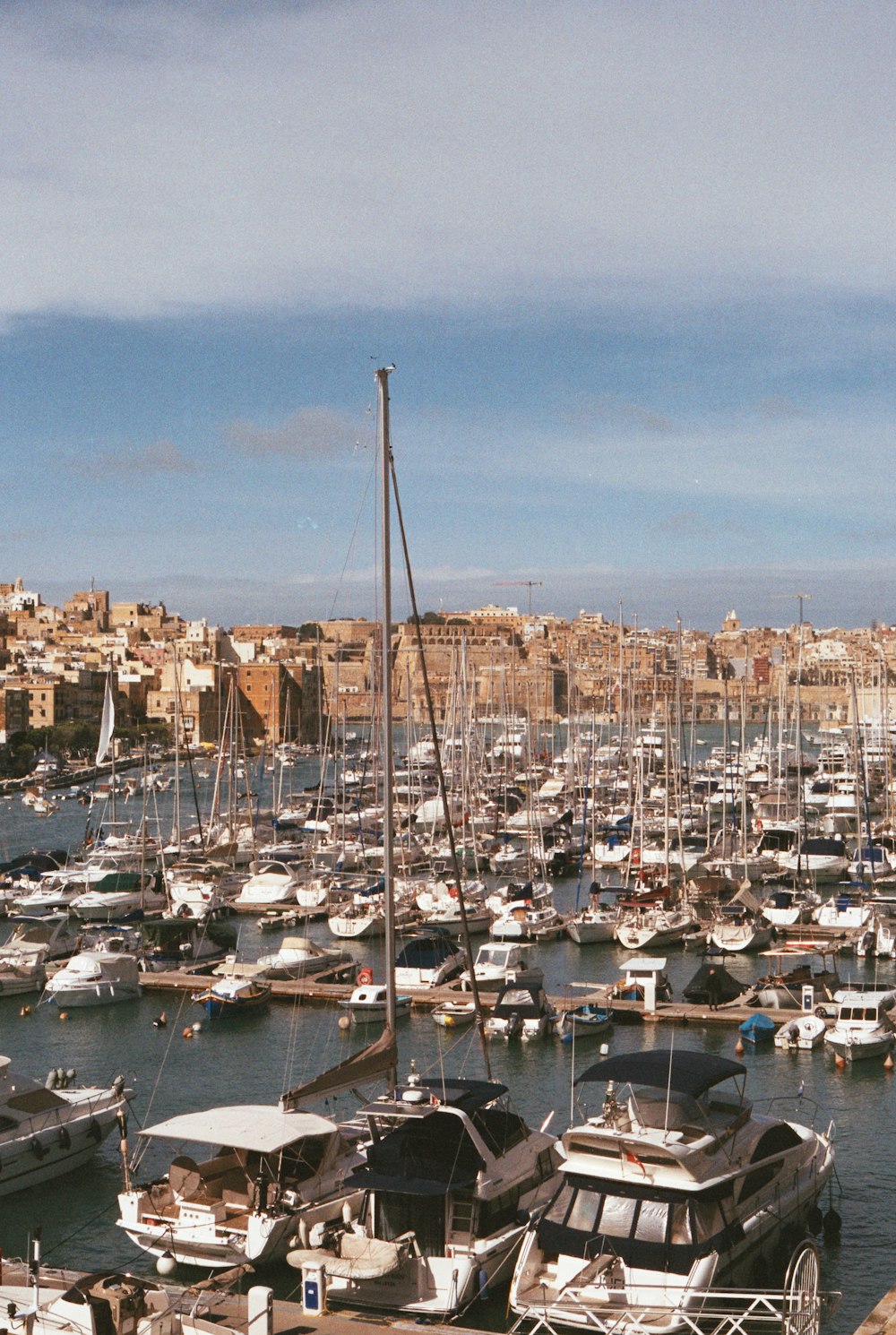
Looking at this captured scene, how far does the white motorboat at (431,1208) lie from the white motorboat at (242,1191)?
1.00 ft

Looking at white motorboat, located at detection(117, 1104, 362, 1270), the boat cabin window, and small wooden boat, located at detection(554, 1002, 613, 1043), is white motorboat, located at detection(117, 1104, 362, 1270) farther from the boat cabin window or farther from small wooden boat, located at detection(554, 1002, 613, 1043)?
small wooden boat, located at detection(554, 1002, 613, 1043)

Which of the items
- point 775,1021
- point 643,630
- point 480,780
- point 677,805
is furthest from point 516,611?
point 775,1021

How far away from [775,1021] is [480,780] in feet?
79.0

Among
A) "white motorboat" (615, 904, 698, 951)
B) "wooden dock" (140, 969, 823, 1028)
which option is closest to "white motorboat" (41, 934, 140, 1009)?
"wooden dock" (140, 969, 823, 1028)

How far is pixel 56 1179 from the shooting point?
13.0 m

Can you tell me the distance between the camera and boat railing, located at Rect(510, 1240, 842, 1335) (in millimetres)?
8539

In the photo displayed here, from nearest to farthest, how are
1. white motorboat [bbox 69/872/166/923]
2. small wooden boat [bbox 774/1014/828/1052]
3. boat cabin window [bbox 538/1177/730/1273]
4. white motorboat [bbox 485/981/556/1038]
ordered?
1. boat cabin window [bbox 538/1177/730/1273]
2. small wooden boat [bbox 774/1014/828/1052]
3. white motorboat [bbox 485/981/556/1038]
4. white motorboat [bbox 69/872/166/923]

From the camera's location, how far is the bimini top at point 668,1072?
10.2 meters

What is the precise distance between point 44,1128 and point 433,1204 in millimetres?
4642

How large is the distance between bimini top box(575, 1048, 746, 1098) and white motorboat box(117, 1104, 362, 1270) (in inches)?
75.8

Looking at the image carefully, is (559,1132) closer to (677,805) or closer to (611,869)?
(677,805)

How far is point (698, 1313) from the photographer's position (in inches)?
336

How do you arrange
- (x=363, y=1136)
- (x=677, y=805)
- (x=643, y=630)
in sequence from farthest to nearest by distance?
(x=643, y=630) < (x=677, y=805) < (x=363, y=1136)

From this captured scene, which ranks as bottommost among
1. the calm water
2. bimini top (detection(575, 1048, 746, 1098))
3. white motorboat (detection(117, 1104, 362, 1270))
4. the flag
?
the calm water
